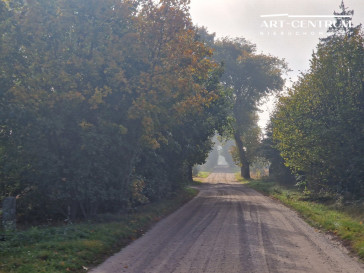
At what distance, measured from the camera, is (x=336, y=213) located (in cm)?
1984

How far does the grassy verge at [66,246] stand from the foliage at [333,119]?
1385 cm

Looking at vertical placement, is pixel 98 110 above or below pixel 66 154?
above

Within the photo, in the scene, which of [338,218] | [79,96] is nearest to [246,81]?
[338,218]

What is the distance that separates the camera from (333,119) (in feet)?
80.4

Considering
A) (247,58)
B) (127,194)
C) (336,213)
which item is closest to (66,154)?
(127,194)

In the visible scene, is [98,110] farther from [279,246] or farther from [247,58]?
[247,58]

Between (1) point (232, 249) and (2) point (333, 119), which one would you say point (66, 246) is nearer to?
(1) point (232, 249)

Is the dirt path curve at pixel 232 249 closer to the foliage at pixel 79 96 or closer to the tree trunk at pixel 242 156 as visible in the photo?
the foliage at pixel 79 96

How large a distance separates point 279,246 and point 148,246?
4.19 m

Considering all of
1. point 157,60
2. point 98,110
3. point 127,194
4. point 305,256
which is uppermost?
point 157,60

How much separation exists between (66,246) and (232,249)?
4920mm

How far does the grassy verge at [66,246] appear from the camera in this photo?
31.6 ft

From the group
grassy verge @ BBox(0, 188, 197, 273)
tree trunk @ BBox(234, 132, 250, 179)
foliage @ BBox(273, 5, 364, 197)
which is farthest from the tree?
grassy verge @ BBox(0, 188, 197, 273)

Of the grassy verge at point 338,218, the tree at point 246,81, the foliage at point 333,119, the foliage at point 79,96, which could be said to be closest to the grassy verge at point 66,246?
the foliage at point 79,96
